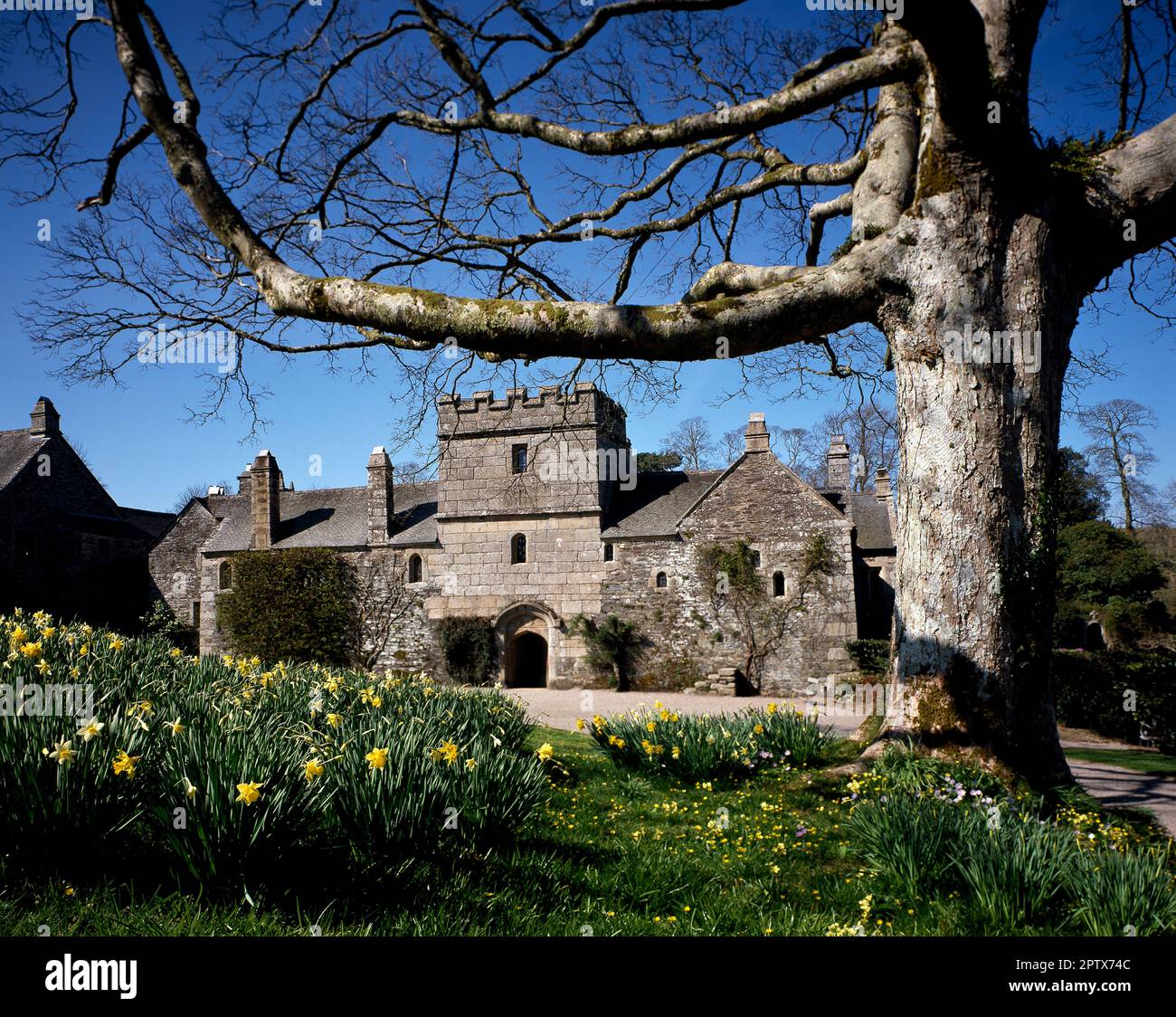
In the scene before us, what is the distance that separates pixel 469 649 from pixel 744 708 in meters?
11.7

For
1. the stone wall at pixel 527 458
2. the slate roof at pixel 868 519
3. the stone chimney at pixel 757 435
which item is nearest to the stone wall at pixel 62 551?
the stone wall at pixel 527 458

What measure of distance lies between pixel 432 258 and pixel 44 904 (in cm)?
776

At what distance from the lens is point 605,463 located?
24516mm

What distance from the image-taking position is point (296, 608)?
2555cm

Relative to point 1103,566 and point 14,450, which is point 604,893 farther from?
point 14,450

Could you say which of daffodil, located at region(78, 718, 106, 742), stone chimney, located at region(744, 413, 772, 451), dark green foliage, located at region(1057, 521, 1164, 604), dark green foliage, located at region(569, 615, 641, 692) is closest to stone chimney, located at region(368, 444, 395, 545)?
dark green foliage, located at region(569, 615, 641, 692)

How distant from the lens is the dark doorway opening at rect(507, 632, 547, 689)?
970 inches

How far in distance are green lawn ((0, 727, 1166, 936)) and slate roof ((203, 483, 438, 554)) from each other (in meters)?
20.8

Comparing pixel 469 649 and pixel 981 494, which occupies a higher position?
pixel 981 494

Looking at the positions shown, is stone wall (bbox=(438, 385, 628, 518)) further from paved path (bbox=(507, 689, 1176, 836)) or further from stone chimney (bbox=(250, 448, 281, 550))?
stone chimney (bbox=(250, 448, 281, 550))

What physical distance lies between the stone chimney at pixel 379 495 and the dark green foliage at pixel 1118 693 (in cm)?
1972

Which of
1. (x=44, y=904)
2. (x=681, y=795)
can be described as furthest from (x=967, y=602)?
(x=44, y=904)

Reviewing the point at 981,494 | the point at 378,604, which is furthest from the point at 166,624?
the point at 981,494
